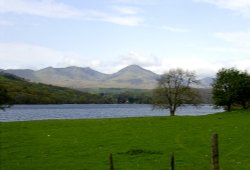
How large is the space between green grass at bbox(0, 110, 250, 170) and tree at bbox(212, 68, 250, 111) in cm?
3730

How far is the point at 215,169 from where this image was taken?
13.4 m

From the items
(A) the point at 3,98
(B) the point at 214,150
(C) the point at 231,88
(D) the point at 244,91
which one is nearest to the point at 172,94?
(C) the point at 231,88

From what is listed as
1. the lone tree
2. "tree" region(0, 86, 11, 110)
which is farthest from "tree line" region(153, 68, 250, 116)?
"tree" region(0, 86, 11, 110)

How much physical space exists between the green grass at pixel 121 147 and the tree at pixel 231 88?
37.3 metres

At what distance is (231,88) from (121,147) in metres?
58.5

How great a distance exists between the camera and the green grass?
28312 mm

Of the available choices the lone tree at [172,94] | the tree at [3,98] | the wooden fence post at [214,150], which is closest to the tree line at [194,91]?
the lone tree at [172,94]

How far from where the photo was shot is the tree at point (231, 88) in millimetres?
88375

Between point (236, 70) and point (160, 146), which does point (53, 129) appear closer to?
point (160, 146)

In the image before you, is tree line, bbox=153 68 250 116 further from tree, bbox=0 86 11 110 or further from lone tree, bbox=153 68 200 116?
tree, bbox=0 86 11 110

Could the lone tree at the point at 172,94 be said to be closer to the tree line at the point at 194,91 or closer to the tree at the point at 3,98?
the tree line at the point at 194,91

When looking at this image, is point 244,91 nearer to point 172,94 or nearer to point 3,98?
point 172,94

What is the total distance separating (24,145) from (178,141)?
14116 millimetres

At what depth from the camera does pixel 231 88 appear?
8962 cm
